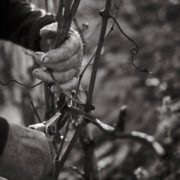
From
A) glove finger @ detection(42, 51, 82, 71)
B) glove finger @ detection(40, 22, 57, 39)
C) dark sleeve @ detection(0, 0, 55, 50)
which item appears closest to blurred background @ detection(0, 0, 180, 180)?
dark sleeve @ detection(0, 0, 55, 50)

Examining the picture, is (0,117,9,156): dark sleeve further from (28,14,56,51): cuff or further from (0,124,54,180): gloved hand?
(28,14,56,51): cuff

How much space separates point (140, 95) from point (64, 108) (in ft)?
5.05

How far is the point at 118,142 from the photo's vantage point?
2.62 metres

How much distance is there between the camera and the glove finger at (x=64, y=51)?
1167 mm

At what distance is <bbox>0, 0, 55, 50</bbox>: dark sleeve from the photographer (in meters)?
1.86

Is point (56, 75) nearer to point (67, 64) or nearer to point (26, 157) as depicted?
point (67, 64)

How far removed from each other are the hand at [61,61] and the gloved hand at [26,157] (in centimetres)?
15

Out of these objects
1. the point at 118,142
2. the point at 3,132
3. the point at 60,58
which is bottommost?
the point at 118,142

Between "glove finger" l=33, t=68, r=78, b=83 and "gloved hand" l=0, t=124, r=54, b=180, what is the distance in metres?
0.14

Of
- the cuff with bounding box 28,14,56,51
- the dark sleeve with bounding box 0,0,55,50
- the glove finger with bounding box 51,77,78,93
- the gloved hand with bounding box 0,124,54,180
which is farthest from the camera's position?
the dark sleeve with bounding box 0,0,55,50

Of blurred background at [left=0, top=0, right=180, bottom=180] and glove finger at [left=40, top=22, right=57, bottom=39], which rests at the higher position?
glove finger at [left=40, top=22, right=57, bottom=39]

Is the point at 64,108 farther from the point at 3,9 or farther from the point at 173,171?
the point at 3,9

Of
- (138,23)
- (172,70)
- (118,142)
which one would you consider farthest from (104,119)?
(138,23)

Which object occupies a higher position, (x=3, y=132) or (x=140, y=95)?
(x=3, y=132)
